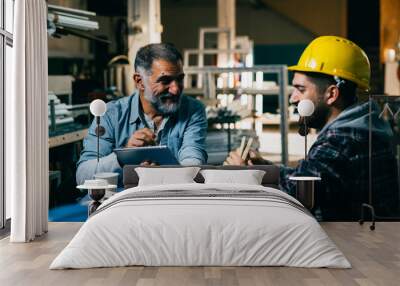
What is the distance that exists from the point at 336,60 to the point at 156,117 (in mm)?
1689

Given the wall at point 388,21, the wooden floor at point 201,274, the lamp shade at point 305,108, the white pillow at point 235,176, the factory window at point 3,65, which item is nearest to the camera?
the wooden floor at point 201,274

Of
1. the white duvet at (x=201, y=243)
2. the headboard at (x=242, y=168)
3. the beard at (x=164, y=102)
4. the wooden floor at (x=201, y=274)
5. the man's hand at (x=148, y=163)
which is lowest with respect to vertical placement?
the wooden floor at (x=201, y=274)

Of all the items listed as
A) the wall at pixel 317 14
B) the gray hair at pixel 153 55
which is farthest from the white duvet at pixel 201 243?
the wall at pixel 317 14

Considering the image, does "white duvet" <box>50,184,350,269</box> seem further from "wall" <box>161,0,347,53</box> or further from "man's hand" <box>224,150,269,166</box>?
"wall" <box>161,0,347,53</box>

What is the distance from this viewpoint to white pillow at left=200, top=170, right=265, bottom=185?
6414 mm

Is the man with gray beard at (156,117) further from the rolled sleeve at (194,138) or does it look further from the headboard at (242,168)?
the headboard at (242,168)

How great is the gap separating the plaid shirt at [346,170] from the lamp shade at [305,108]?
249 millimetres

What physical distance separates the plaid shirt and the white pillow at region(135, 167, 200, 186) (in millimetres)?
890

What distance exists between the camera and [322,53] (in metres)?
6.86

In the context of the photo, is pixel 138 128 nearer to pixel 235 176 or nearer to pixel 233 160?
pixel 233 160

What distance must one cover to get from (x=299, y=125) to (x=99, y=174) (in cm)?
185

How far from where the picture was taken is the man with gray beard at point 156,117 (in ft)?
22.3

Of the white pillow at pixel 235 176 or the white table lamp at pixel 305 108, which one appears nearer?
the white pillow at pixel 235 176

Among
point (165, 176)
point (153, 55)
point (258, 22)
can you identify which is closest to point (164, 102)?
point (153, 55)
